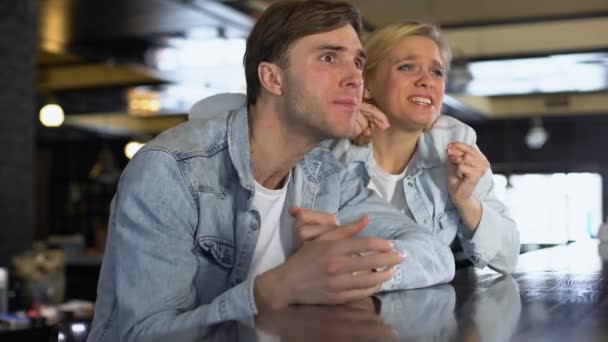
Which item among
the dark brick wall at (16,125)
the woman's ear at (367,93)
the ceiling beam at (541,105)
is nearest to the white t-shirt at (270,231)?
the woman's ear at (367,93)

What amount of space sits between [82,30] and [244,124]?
6.41 m

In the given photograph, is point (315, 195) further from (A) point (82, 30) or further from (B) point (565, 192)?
(B) point (565, 192)

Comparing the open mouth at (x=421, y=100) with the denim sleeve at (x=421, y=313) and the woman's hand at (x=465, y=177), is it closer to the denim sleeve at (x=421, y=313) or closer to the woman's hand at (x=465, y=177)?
the woman's hand at (x=465, y=177)

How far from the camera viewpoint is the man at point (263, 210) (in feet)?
3.65

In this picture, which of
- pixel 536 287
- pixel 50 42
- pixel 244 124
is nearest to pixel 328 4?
pixel 244 124

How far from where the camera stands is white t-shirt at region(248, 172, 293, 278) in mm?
1418

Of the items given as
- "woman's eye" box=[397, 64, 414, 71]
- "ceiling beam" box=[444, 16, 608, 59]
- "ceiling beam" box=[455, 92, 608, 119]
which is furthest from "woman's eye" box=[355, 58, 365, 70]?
"ceiling beam" box=[455, 92, 608, 119]

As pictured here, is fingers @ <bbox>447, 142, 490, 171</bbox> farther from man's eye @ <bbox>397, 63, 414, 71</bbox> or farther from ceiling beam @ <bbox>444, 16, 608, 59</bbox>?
ceiling beam @ <bbox>444, 16, 608, 59</bbox>

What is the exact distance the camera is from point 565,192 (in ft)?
45.2

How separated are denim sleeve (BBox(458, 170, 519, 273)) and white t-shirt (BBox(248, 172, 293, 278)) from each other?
489 millimetres

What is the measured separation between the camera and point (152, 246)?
124cm

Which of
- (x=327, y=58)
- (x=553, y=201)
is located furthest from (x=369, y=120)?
(x=553, y=201)

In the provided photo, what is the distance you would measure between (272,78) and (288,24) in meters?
0.11

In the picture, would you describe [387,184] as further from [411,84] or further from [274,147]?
[274,147]
